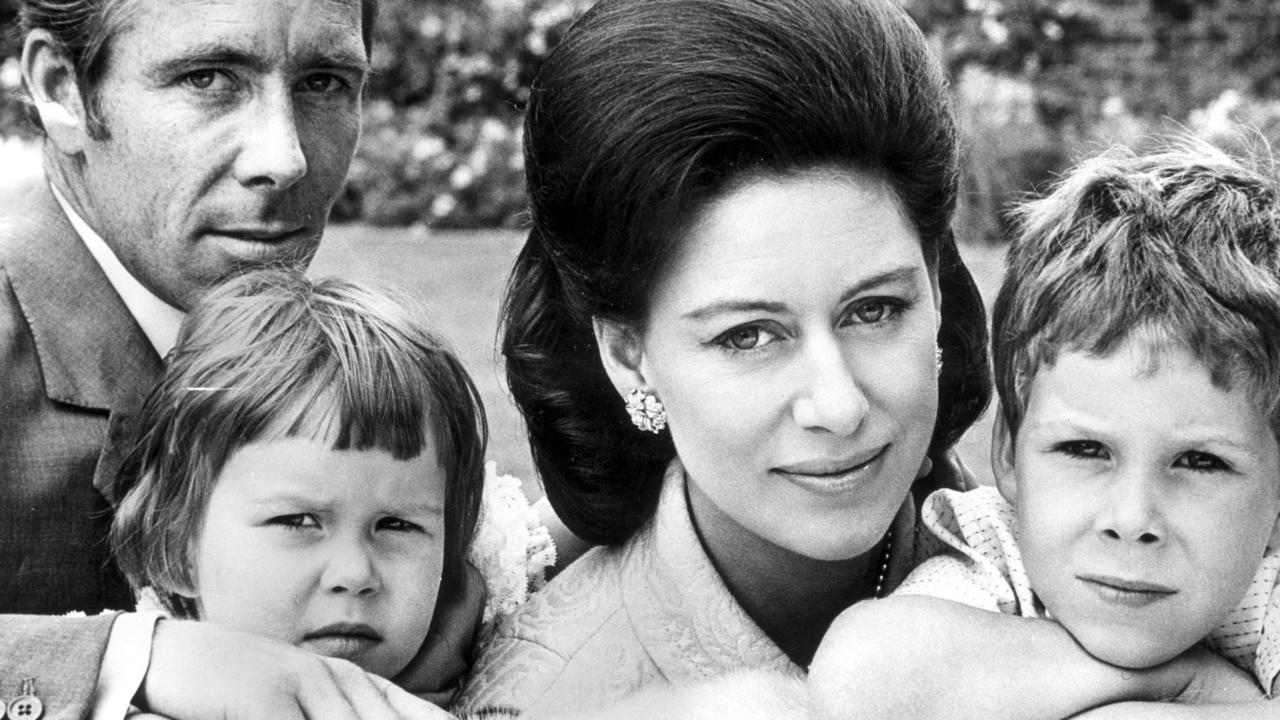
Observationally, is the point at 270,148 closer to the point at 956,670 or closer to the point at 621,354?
the point at 621,354

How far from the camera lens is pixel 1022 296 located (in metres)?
2.32

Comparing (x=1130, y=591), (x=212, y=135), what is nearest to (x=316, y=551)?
(x=212, y=135)

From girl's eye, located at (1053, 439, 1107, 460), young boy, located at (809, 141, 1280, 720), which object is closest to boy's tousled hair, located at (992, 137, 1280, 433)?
young boy, located at (809, 141, 1280, 720)

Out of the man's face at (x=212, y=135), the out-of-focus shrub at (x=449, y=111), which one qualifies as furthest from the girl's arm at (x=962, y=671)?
the out-of-focus shrub at (x=449, y=111)

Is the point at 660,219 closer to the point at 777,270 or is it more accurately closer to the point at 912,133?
the point at 777,270

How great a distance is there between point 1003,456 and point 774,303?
A: 0.44m

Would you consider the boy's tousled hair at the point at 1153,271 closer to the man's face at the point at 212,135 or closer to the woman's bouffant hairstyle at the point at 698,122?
the woman's bouffant hairstyle at the point at 698,122

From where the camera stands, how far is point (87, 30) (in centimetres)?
303

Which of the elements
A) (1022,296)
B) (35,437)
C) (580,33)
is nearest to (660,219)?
(580,33)

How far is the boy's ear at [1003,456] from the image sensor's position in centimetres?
239

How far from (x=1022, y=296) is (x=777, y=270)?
1.22 feet

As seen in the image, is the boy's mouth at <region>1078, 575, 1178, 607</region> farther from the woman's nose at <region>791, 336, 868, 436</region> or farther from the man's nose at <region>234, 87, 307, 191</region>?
the man's nose at <region>234, 87, 307, 191</region>

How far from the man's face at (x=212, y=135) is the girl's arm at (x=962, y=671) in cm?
139

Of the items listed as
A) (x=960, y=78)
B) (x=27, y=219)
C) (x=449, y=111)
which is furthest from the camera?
(x=449, y=111)
